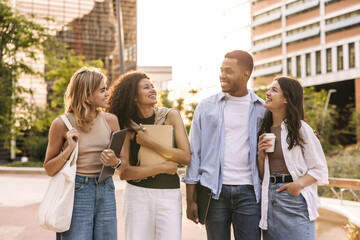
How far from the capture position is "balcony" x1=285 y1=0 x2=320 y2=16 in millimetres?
55544

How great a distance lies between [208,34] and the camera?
76.8 meters

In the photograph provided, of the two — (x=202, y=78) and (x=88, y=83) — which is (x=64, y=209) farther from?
(x=202, y=78)

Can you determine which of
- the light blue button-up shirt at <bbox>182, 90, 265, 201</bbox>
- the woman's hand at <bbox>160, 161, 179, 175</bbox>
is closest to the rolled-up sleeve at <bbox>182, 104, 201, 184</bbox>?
the light blue button-up shirt at <bbox>182, 90, 265, 201</bbox>

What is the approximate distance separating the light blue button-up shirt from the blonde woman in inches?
33.9

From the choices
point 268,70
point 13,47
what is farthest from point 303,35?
point 13,47

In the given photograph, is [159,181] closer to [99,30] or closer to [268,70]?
[268,70]

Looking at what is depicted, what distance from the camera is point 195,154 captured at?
381 cm

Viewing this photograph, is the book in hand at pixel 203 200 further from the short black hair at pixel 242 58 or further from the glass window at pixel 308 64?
the glass window at pixel 308 64

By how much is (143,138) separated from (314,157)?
1307 millimetres

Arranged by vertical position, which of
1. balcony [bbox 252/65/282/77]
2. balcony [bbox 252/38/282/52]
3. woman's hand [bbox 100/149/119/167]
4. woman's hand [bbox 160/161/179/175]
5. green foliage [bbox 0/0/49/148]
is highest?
balcony [bbox 252/38/282/52]

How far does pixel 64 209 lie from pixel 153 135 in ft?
3.14

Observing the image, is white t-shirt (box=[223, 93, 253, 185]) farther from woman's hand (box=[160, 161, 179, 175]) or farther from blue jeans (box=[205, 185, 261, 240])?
woman's hand (box=[160, 161, 179, 175])

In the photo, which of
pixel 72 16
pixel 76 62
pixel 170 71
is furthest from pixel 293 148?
pixel 170 71

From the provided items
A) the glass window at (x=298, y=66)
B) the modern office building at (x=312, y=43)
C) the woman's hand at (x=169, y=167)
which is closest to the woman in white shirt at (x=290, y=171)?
the woman's hand at (x=169, y=167)
